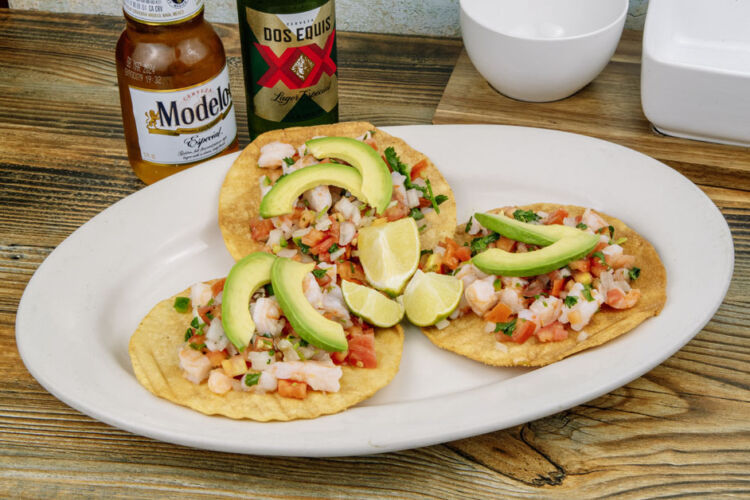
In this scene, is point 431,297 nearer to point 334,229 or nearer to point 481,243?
point 481,243

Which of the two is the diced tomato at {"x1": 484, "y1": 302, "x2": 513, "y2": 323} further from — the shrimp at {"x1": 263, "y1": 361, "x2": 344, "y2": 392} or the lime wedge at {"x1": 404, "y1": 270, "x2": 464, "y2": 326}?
the shrimp at {"x1": 263, "y1": 361, "x2": 344, "y2": 392}

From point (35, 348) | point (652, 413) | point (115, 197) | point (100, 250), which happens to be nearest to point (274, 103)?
point (115, 197)

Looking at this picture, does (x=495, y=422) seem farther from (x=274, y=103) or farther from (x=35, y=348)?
(x=274, y=103)

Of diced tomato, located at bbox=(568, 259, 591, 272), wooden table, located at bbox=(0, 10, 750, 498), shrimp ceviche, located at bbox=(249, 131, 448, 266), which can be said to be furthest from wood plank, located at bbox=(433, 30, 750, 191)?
diced tomato, located at bbox=(568, 259, 591, 272)

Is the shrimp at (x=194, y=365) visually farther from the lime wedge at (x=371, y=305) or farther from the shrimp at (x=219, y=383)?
the lime wedge at (x=371, y=305)

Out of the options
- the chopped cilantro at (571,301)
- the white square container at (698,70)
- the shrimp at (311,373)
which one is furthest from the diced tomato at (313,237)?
the white square container at (698,70)

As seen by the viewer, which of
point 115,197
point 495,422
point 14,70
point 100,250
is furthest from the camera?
point 14,70
